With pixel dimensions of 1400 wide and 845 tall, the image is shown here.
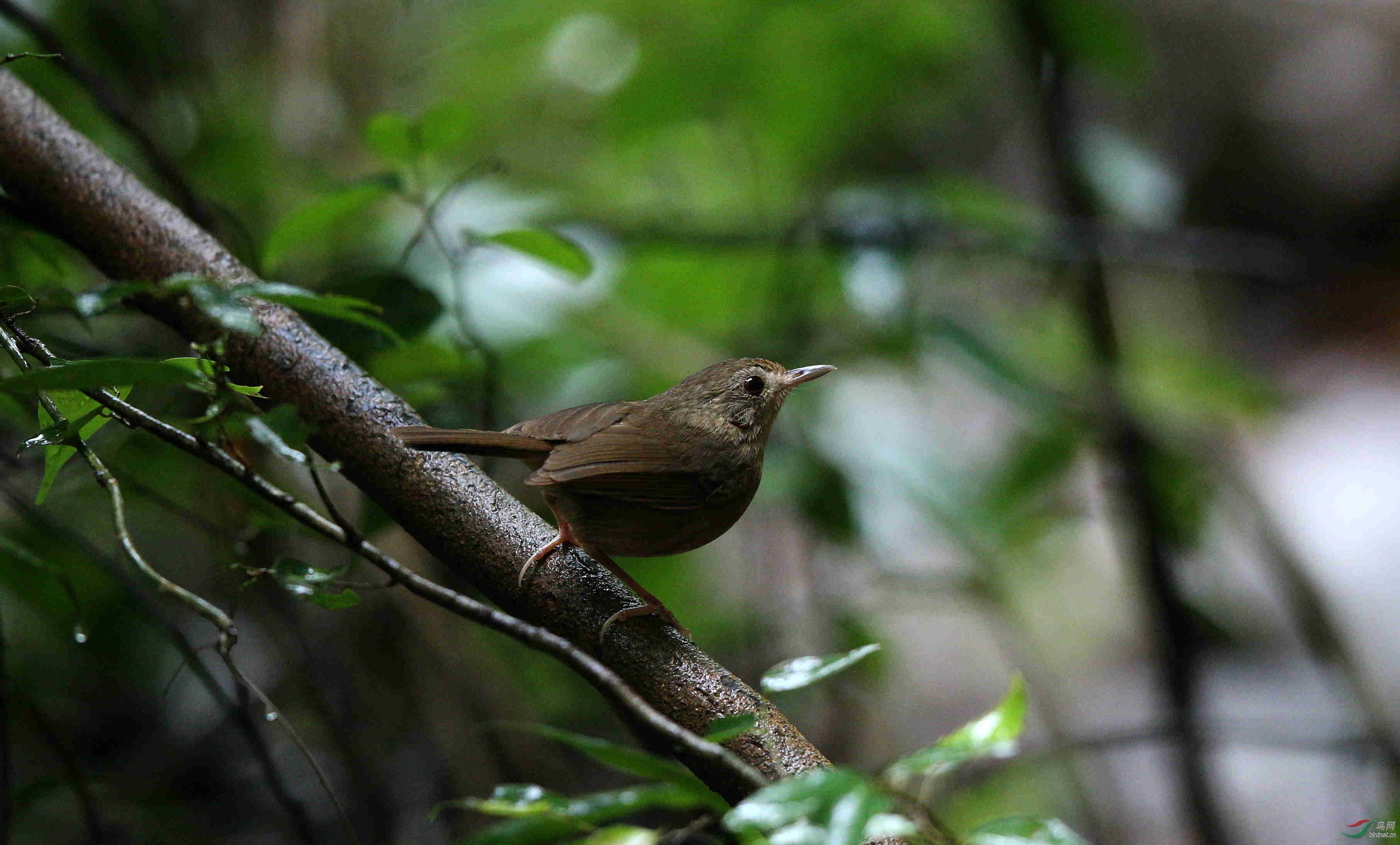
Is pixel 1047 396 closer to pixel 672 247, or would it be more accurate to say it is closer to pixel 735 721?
pixel 672 247

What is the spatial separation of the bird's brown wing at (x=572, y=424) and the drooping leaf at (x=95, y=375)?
42.2 inches

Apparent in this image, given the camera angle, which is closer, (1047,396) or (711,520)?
(711,520)

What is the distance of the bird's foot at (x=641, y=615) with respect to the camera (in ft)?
5.82

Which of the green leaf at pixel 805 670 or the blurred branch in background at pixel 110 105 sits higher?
the blurred branch in background at pixel 110 105

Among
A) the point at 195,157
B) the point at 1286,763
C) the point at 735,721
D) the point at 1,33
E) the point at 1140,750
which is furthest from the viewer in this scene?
the point at 1140,750

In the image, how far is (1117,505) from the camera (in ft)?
11.9

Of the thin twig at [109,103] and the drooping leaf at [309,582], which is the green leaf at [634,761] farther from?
the thin twig at [109,103]

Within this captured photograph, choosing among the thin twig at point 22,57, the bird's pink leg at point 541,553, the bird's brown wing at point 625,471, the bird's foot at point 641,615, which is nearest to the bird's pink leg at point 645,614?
the bird's foot at point 641,615

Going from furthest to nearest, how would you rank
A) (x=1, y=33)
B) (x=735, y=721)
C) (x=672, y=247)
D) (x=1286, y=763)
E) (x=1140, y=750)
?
(x=1140, y=750)
(x=1286, y=763)
(x=672, y=247)
(x=1, y=33)
(x=735, y=721)

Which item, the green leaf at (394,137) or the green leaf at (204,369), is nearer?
the green leaf at (204,369)

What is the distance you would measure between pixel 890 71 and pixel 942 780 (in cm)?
278

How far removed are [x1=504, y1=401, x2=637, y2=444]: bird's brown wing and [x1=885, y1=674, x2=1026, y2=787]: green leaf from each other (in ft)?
3.78

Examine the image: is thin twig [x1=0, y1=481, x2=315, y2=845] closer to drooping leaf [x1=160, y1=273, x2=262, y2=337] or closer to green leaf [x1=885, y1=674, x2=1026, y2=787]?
drooping leaf [x1=160, y1=273, x2=262, y2=337]

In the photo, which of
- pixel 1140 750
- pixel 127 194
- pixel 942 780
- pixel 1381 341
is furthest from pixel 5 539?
pixel 1381 341
